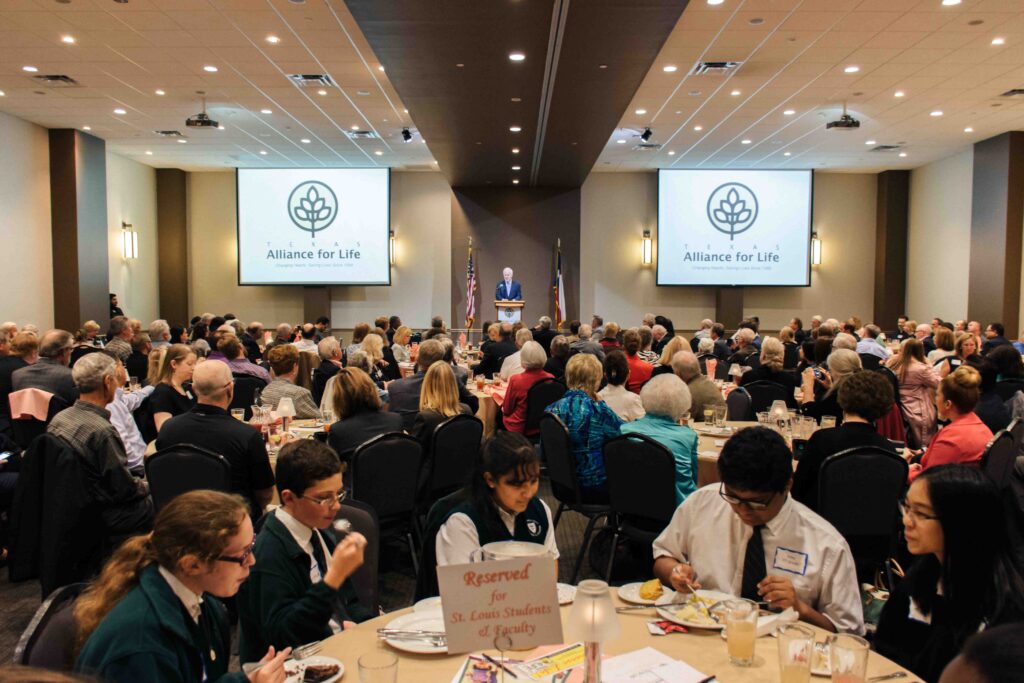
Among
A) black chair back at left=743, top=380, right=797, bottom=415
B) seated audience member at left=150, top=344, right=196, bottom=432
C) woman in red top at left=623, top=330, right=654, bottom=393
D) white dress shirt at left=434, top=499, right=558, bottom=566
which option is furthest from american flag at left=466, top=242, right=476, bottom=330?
white dress shirt at left=434, top=499, right=558, bottom=566

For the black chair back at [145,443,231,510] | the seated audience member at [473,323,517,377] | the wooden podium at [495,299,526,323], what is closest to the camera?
the black chair back at [145,443,231,510]

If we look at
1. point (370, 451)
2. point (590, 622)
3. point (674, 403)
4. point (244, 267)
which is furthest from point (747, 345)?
point (244, 267)

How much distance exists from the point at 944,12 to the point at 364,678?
9687 mm

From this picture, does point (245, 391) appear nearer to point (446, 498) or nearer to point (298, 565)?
point (446, 498)

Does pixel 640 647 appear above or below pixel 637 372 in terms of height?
below

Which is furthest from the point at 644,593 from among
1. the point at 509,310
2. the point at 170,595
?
the point at 509,310

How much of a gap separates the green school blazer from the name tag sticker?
5.13ft

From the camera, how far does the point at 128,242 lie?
1853 cm

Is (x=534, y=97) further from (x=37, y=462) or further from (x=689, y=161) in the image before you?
(x=689, y=161)

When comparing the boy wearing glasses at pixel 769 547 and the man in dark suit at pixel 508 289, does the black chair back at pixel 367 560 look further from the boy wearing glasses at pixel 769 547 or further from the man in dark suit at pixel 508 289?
the man in dark suit at pixel 508 289

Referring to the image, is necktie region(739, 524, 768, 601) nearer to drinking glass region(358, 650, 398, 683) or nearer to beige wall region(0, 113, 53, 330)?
drinking glass region(358, 650, 398, 683)

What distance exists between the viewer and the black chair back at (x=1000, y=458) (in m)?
4.20

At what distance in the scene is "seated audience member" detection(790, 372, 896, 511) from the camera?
13.3 feet

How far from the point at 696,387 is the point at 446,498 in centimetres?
387
